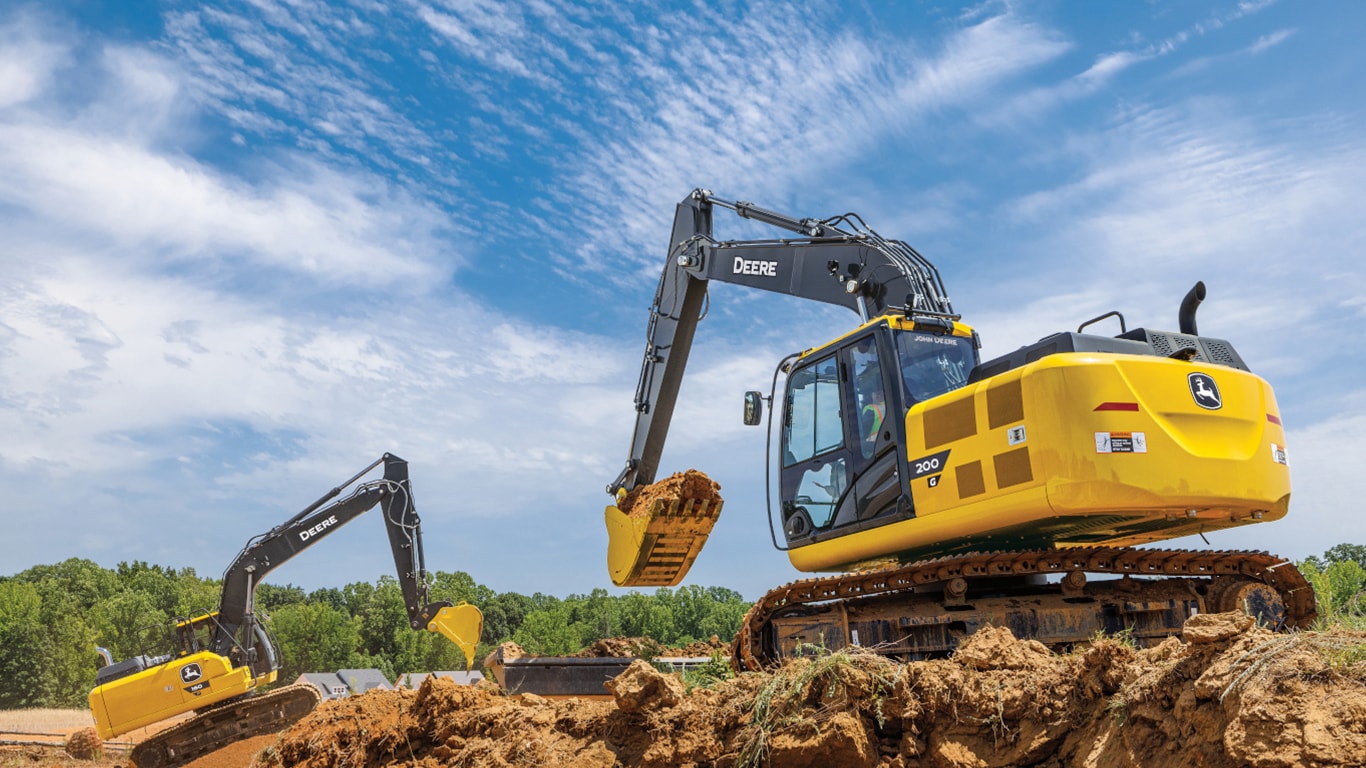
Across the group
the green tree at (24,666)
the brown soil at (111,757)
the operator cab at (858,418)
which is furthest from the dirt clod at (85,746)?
the green tree at (24,666)

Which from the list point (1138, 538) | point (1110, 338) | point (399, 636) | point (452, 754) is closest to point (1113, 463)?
point (1110, 338)

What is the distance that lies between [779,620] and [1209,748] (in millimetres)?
4481

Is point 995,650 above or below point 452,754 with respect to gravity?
above

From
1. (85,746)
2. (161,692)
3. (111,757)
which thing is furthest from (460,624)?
(85,746)

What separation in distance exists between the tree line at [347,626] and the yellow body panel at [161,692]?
77.4ft

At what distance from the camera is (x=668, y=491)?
11789mm

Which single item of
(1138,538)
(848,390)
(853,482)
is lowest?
→ (1138,538)

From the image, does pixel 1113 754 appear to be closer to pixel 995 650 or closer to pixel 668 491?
pixel 995 650

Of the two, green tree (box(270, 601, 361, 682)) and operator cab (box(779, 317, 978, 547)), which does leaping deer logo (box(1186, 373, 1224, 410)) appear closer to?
operator cab (box(779, 317, 978, 547))

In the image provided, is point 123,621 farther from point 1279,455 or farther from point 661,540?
point 1279,455

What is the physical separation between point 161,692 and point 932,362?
36.9 ft

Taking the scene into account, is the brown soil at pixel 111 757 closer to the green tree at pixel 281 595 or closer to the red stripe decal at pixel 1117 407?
the red stripe decal at pixel 1117 407

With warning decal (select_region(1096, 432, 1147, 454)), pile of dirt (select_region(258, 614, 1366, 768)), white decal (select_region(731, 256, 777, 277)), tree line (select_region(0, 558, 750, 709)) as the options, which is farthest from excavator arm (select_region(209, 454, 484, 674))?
tree line (select_region(0, 558, 750, 709))

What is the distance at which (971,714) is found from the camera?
515 cm
